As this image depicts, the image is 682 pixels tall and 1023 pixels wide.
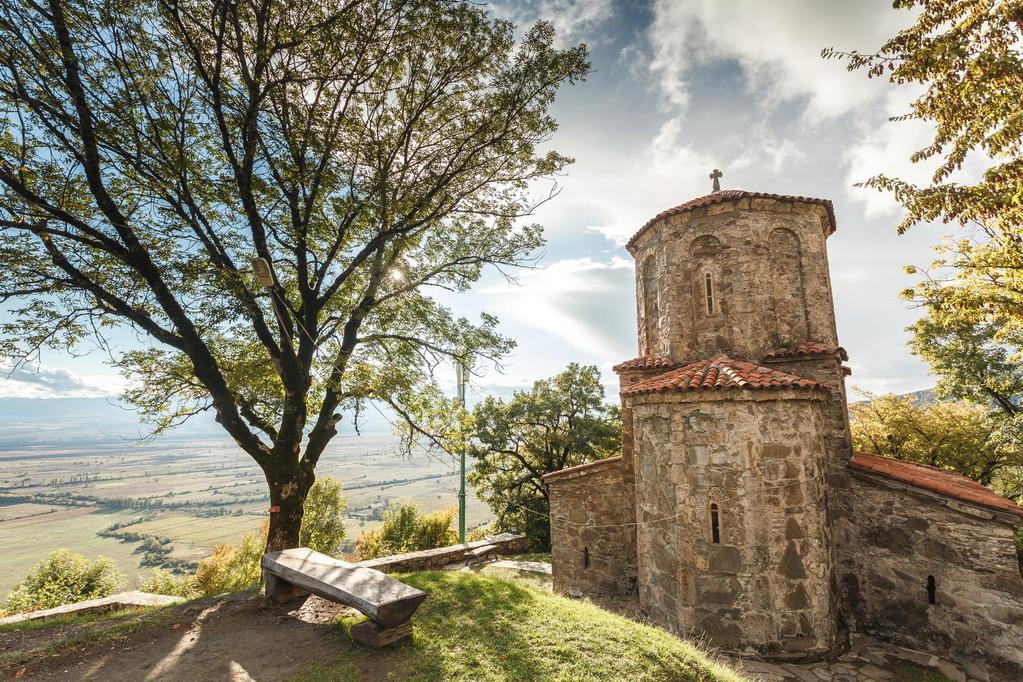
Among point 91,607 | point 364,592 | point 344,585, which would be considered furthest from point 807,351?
point 91,607

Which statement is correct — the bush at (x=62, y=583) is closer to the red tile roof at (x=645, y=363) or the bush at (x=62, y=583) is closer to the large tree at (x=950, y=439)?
the red tile roof at (x=645, y=363)

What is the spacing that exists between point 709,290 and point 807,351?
97.6 inches

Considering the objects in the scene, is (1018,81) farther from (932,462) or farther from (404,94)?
(932,462)

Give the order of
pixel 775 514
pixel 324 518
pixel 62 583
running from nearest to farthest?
pixel 775 514, pixel 62 583, pixel 324 518

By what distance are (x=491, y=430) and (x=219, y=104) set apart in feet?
48.9

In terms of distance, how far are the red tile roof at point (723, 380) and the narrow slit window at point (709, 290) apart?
5.72 ft

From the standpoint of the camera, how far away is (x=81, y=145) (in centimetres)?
620

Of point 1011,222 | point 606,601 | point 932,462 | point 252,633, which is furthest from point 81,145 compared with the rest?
point 932,462

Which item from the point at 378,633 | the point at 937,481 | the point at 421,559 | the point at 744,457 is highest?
the point at 744,457

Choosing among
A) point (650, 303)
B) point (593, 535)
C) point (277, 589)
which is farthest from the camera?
point (650, 303)

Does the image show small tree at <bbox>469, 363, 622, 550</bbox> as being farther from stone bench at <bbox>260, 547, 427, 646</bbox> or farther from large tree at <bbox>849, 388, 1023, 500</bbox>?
stone bench at <bbox>260, 547, 427, 646</bbox>

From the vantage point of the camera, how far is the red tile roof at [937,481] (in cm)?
707

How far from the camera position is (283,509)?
7.17 metres

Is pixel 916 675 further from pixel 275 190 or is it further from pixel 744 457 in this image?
pixel 275 190
